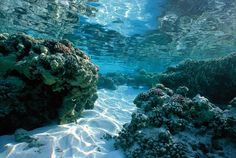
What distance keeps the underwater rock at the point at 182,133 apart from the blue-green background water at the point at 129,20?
8.49 m

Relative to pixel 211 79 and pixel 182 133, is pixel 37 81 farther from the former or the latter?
pixel 211 79

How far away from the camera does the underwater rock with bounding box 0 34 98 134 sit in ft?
20.4

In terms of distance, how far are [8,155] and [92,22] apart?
44.4 feet

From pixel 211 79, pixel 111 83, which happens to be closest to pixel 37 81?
pixel 211 79

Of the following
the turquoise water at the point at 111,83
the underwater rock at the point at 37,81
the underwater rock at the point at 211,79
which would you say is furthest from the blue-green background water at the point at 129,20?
the underwater rock at the point at 37,81

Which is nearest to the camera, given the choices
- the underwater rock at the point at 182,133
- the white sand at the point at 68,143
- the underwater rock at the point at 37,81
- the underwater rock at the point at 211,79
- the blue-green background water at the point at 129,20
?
the underwater rock at the point at 182,133

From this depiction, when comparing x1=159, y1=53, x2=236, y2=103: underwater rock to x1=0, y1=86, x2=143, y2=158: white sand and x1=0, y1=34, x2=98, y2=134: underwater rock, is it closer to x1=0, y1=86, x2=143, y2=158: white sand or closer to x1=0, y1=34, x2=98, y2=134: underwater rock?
x1=0, y1=86, x2=143, y2=158: white sand

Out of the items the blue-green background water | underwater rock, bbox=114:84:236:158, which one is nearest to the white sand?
underwater rock, bbox=114:84:236:158

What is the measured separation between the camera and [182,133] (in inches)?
218

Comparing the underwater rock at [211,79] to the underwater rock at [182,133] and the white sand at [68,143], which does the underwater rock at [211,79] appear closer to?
the underwater rock at [182,133]

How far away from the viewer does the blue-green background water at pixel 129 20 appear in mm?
13344

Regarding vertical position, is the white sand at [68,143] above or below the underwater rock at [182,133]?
below

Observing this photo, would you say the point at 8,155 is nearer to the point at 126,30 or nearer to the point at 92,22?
the point at 92,22

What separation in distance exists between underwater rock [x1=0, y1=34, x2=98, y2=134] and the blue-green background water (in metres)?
6.90
